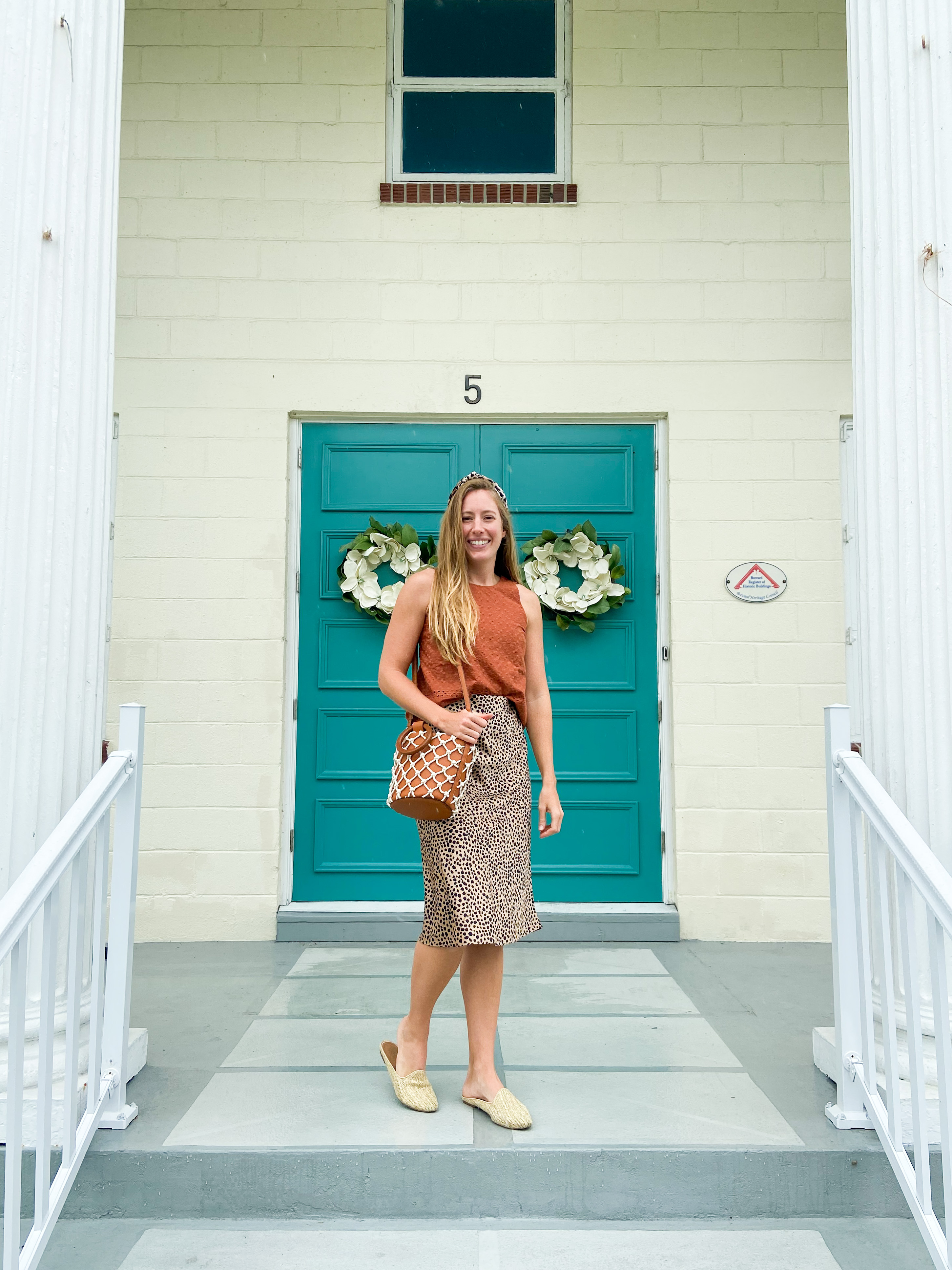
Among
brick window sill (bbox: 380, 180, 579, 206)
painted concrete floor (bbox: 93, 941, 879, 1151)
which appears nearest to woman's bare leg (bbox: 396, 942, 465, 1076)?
painted concrete floor (bbox: 93, 941, 879, 1151)

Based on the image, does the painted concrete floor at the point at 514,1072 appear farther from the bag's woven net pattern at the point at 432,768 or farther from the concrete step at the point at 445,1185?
the bag's woven net pattern at the point at 432,768

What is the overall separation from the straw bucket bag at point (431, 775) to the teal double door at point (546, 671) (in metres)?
2.18

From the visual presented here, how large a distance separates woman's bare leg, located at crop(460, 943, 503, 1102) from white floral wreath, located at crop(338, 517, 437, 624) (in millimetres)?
2262

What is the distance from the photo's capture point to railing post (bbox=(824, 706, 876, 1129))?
234 cm

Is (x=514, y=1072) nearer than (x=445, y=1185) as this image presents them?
No

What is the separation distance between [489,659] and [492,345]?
2.58m

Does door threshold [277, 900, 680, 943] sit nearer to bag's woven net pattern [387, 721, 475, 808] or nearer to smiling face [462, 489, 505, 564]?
bag's woven net pattern [387, 721, 475, 808]

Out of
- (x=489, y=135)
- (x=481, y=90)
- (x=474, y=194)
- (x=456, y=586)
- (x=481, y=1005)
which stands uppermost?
(x=481, y=90)

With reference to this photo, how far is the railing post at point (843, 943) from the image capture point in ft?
7.68

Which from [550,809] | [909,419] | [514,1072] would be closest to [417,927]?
[514,1072]

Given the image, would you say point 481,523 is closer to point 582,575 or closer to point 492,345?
point 582,575

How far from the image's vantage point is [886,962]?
81.4 inches

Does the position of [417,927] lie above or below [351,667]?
below

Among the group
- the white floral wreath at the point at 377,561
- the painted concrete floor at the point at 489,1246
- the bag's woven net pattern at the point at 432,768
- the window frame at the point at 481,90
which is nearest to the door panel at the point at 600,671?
the white floral wreath at the point at 377,561
